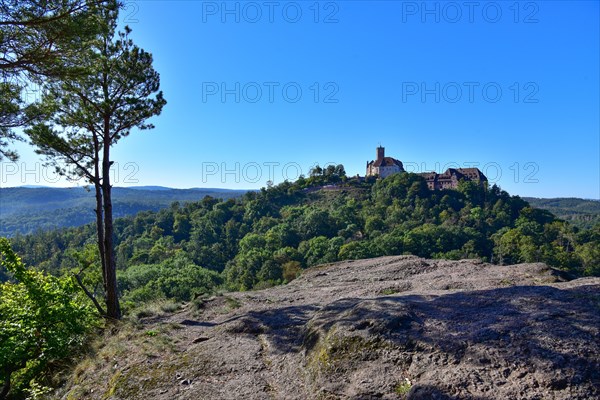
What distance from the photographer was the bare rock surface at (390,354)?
3.72m

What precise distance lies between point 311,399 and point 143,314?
26.2 ft

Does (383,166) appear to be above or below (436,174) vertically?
above

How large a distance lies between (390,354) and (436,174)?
327ft

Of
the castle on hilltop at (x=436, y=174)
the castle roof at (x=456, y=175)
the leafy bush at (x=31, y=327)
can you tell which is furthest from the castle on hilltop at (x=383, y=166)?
the leafy bush at (x=31, y=327)

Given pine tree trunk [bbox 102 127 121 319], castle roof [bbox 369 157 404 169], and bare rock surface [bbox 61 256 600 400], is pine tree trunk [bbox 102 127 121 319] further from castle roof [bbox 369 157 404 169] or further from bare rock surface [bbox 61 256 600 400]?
castle roof [bbox 369 157 404 169]

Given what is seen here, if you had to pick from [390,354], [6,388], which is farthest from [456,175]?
[6,388]

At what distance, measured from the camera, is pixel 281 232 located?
199 ft

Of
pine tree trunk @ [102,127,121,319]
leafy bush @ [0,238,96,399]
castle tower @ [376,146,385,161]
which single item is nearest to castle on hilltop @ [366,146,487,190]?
castle tower @ [376,146,385,161]

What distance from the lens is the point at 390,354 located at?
457 cm

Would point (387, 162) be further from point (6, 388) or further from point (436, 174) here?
point (6, 388)

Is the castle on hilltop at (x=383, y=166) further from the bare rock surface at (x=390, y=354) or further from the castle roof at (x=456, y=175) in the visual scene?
the bare rock surface at (x=390, y=354)

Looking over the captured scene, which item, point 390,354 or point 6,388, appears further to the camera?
Result: point 6,388

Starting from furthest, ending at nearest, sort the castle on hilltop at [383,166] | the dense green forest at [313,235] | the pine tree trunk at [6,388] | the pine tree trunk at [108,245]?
the castle on hilltop at [383,166]
the dense green forest at [313,235]
the pine tree trunk at [108,245]
the pine tree trunk at [6,388]

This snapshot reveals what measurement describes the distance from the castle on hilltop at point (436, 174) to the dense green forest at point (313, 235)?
1054cm
